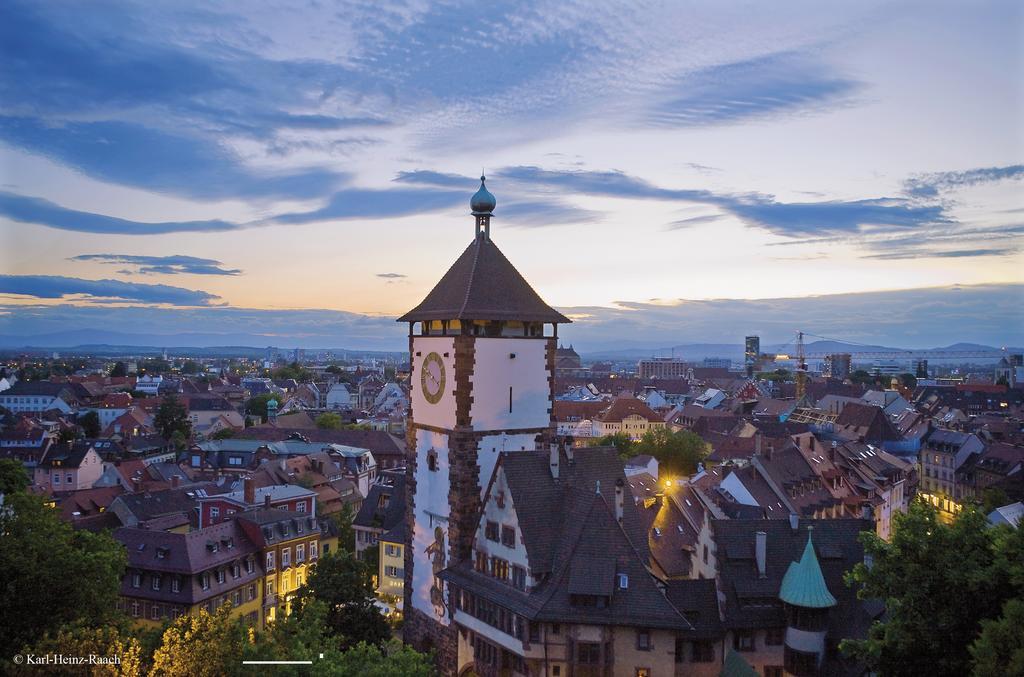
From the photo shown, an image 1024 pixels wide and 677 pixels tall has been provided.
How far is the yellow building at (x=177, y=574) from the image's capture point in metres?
54.5

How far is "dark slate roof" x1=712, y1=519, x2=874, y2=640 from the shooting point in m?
36.8

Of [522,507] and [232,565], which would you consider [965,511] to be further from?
[232,565]

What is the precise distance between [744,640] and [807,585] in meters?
3.89

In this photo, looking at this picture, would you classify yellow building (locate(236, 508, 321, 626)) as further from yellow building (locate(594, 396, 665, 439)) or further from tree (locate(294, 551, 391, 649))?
yellow building (locate(594, 396, 665, 439))

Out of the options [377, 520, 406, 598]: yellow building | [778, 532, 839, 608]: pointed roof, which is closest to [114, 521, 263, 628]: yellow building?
[377, 520, 406, 598]: yellow building

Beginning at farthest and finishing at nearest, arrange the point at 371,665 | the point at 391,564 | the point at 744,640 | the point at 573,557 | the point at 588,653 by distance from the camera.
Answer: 1. the point at 391,564
2. the point at 744,640
3. the point at 573,557
4. the point at 588,653
5. the point at 371,665

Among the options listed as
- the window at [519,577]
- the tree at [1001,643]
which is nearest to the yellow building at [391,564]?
the window at [519,577]

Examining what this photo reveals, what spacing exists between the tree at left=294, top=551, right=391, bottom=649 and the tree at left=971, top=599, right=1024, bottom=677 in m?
30.5

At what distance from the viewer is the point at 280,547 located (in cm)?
6450

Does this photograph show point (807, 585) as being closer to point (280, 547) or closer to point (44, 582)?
point (44, 582)

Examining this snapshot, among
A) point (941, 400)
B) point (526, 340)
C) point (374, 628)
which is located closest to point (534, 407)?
point (526, 340)

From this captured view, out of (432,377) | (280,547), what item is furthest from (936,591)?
(280,547)

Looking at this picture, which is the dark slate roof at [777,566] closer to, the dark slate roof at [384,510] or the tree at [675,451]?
the dark slate roof at [384,510]

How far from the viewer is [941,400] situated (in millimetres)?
196500
